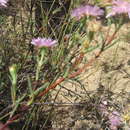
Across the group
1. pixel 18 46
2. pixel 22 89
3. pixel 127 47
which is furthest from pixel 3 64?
pixel 127 47

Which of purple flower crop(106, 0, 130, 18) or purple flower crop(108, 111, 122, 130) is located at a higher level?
purple flower crop(106, 0, 130, 18)

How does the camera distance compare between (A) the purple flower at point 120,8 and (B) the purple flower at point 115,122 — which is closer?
(A) the purple flower at point 120,8

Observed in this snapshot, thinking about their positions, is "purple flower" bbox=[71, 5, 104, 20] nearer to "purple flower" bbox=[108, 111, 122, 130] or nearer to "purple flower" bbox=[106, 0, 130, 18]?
"purple flower" bbox=[106, 0, 130, 18]

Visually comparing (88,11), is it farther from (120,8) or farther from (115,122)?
(115,122)

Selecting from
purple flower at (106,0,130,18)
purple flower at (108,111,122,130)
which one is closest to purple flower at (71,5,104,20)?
purple flower at (106,0,130,18)

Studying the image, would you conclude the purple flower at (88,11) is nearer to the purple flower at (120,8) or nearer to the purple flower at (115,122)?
the purple flower at (120,8)

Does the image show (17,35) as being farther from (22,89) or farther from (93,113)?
(93,113)

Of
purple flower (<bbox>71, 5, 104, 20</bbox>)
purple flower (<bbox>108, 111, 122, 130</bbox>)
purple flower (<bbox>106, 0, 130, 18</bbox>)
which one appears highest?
purple flower (<bbox>106, 0, 130, 18</bbox>)

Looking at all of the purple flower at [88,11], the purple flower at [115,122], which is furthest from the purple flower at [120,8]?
the purple flower at [115,122]

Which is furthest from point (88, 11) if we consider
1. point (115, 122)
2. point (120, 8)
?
point (115, 122)

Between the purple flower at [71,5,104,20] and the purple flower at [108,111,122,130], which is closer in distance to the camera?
the purple flower at [71,5,104,20]

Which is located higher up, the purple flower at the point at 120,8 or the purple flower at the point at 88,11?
the purple flower at the point at 120,8
